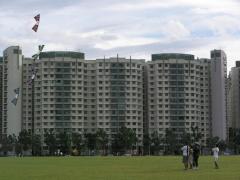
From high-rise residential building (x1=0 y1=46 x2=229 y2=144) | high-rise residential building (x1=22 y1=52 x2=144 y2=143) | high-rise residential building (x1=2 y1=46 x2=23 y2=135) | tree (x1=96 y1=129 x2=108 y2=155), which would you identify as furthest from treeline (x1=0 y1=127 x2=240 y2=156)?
high-rise residential building (x1=0 y1=46 x2=229 y2=144)

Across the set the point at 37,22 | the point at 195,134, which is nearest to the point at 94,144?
the point at 195,134

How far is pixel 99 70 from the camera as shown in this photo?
18975 centimetres

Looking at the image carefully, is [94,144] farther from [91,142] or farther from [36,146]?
[36,146]

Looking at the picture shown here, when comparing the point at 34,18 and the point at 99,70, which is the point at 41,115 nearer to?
the point at 99,70

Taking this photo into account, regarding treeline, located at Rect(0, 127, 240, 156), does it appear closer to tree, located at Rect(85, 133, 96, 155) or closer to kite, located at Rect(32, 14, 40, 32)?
tree, located at Rect(85, 133, 96, 155)

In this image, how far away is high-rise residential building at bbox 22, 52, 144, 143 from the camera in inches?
7160

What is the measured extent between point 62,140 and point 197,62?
219 ft

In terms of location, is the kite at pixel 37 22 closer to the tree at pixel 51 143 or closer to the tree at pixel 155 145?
the tree at pixel 51 143

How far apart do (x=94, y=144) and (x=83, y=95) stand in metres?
35.0

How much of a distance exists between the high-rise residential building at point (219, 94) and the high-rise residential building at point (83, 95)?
2434 centimetres

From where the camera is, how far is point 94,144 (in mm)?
156250

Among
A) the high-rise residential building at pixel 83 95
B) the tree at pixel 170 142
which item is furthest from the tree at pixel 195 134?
the high-rise residential building at pixel 83 95

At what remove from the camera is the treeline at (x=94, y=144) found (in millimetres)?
151125

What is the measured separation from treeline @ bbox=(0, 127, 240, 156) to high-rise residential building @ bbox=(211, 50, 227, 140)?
17.1 m
